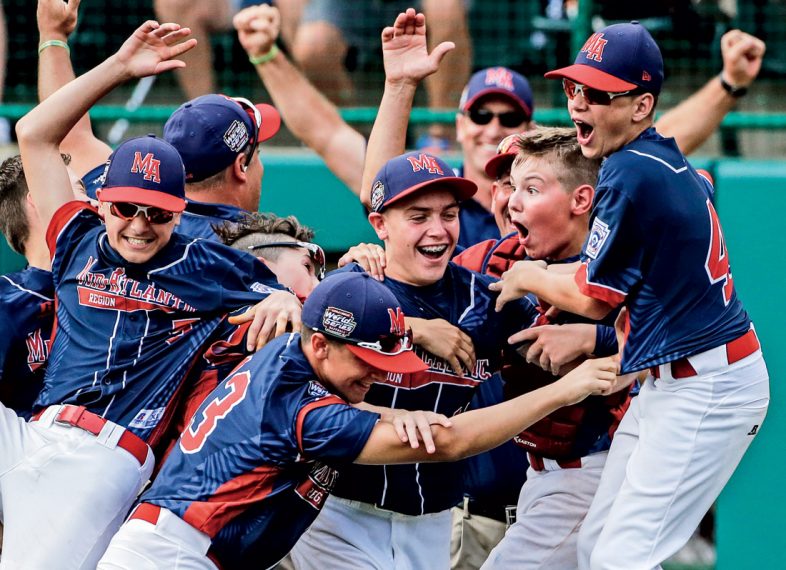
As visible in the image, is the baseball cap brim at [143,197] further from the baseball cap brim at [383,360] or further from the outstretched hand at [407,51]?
the outstretched hand at [407,51]

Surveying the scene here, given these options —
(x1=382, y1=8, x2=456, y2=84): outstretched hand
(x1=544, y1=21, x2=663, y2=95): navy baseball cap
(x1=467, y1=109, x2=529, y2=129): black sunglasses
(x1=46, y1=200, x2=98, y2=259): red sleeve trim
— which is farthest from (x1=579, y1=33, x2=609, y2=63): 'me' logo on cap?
(x1=46, y1=200, x2=98, y2=259): red sleeve trim

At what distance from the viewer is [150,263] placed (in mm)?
3924

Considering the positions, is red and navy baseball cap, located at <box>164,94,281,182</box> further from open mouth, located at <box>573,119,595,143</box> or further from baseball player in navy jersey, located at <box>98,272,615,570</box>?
open mouth, located at <box>573,119,595,143</box>

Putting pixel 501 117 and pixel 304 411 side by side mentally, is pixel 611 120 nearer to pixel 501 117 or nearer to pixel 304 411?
pixel 304 411

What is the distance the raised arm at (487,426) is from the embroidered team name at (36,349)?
1.44m

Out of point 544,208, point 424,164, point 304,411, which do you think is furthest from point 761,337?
point 304,411

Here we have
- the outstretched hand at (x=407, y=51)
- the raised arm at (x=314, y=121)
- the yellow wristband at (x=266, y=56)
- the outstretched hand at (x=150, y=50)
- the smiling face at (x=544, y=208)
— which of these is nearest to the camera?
the smiling face at (x=544, y=208)

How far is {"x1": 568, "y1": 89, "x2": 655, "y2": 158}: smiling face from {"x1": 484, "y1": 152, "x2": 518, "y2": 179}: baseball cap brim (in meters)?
0.58

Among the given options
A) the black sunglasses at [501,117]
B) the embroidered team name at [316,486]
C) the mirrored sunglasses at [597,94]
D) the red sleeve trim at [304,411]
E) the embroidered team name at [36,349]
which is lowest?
the embroidered team name at [316,486]

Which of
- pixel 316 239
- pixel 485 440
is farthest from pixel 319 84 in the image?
pixel 485 440

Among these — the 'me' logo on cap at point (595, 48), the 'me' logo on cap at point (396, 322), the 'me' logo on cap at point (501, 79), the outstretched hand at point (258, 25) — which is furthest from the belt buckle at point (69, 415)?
the 'me' logo on cap at point (501, 79)

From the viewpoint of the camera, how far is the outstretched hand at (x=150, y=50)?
4.27 m

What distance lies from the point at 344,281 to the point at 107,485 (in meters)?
1.09

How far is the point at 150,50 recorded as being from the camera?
4324 mm
